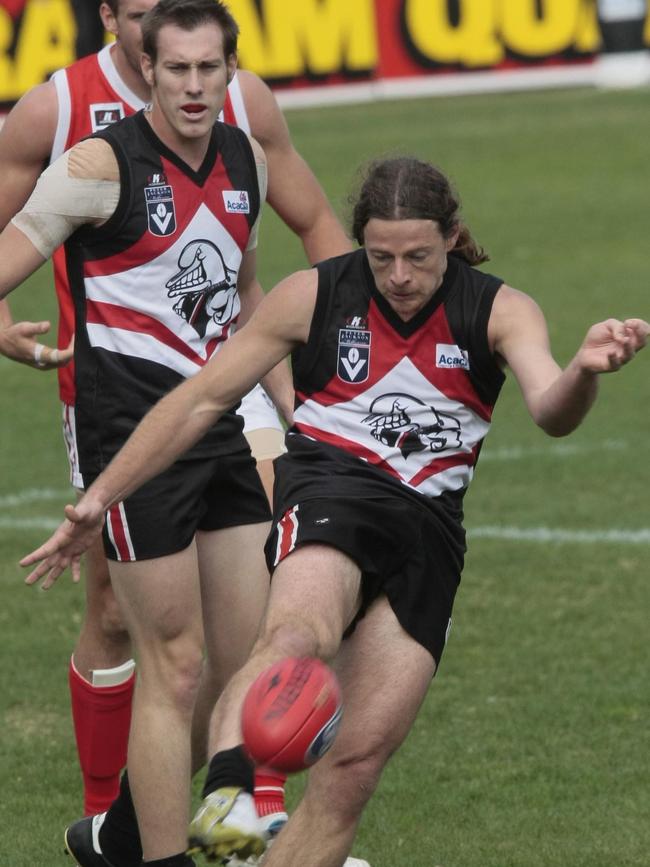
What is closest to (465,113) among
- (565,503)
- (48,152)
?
(565,503)

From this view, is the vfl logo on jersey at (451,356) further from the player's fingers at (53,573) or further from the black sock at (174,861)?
the black sock at (174,861)

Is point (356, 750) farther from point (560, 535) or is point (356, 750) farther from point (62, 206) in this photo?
point (560, 535)

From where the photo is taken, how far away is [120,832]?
5.60 m

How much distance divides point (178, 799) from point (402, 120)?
22122 mm

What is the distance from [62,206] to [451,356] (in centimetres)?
118

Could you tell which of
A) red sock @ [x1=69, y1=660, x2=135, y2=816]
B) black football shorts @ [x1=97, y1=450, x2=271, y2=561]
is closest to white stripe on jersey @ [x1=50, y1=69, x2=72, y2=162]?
black football shorts @ [x1=97, y1=450, x2=271, y2=561]

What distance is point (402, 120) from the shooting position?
87.6ft

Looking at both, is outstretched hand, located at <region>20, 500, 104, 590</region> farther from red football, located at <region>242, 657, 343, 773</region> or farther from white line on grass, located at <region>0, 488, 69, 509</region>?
white line on grass, located at <region>0, 488, 69, 509</region>

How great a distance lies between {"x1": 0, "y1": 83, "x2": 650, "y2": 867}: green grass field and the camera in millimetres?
5898

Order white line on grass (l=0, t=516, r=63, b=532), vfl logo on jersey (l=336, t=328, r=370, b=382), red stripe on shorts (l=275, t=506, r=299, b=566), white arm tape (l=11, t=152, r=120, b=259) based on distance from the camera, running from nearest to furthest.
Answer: red stripe on shorts (l=275, t=506, r=299, b=566)
vfl logo on jersey (l=336, t=328, r=370, b=382)
white arm tape (l=11, t=152, r=120, b=259)
white line on grass (l=0, t=516, r=63, b=532)

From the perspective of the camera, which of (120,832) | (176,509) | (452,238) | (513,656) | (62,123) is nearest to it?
(452,238)

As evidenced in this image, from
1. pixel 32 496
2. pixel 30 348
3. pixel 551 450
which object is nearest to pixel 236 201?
pixel 30 348

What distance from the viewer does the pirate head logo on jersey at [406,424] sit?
4995mm

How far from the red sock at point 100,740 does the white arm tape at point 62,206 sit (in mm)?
1526
